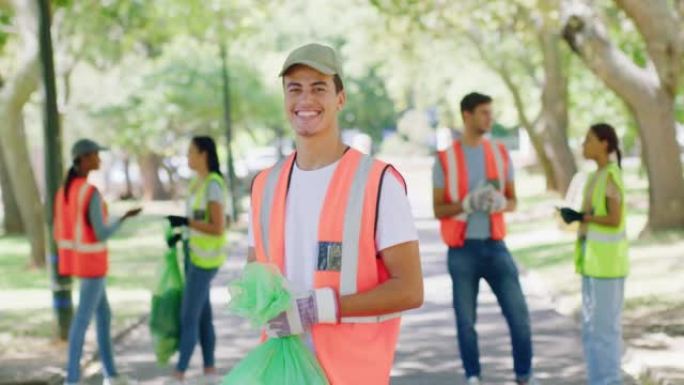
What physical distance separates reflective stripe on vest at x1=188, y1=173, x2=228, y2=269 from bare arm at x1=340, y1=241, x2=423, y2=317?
19.3 feet

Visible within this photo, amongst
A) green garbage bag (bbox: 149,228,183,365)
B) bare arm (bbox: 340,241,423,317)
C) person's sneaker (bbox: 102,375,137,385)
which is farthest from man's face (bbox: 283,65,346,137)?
person's sneaker (bbox: 102,375,137,385)

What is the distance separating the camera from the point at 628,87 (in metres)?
21.4

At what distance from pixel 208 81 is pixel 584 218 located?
34.7m

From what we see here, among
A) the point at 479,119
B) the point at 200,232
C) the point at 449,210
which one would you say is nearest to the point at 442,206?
the point at 449,210

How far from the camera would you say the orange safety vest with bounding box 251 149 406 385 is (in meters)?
4.10

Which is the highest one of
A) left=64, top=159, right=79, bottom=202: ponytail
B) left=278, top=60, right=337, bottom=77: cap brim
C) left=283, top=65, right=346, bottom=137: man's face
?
left=278, top=60, right=337, bottom=77: cap brim

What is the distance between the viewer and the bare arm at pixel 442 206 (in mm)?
9086

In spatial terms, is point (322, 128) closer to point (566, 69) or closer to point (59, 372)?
point (59, 372)

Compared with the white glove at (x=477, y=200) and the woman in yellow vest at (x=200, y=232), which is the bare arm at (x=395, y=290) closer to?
the white glove at (x=477, y=200)

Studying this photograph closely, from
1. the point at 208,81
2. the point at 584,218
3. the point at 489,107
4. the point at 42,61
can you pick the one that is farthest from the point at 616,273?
the point at 208,81

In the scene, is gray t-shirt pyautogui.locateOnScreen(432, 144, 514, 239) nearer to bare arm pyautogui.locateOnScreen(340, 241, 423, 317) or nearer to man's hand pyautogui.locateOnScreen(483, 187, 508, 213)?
man's hand pyautogui.locateOnScreen(483, 187, 508, 213)

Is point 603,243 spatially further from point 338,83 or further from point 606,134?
point 338,83

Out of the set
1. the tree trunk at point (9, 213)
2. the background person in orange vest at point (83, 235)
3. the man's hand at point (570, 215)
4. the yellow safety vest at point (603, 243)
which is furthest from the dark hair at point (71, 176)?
the tree trunk at point (9, 213)

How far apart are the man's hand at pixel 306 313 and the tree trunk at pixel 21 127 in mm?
13839
